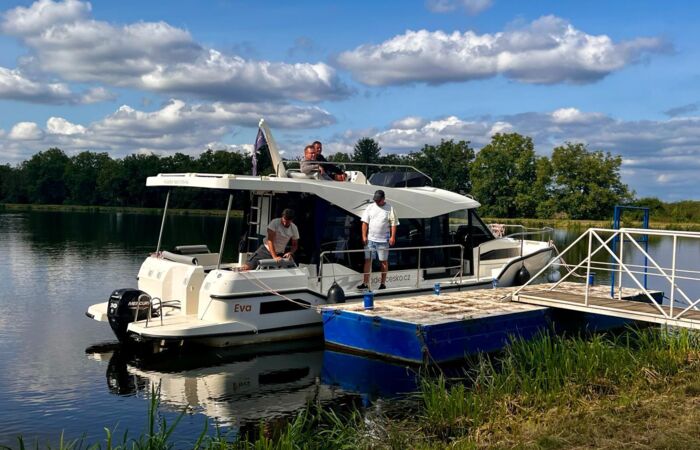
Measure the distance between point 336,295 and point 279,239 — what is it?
142cm

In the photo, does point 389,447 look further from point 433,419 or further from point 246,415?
point 246,415

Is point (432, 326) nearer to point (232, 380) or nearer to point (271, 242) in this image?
point (232, 380)

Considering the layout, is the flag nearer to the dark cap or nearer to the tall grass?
the dark cap

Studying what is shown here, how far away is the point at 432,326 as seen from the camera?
10.4 m

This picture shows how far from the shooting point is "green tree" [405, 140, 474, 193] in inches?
3268

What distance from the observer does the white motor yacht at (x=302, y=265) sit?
11344mm

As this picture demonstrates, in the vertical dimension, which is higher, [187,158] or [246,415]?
[187,158]

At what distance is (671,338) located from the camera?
9.40 m

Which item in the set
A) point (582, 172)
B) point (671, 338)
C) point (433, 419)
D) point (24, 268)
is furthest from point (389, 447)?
point (582, 172)

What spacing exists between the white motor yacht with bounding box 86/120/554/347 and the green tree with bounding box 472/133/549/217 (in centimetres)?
5974

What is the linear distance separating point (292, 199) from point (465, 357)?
4.34 meters

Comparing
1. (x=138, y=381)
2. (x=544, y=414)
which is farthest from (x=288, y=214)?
(x=544, y=414)

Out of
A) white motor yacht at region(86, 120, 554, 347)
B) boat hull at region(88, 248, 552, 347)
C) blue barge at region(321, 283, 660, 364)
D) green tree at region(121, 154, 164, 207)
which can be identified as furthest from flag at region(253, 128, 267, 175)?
green tree at region(121, 154, 164, 207)

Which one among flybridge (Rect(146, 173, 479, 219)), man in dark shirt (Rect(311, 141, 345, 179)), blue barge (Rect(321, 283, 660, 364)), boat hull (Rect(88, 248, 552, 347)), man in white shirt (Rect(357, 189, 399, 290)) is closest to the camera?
blue barge (Rect(321, 283, 660, 364))
